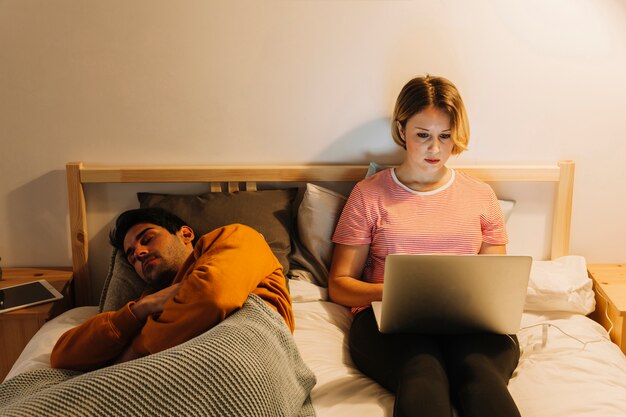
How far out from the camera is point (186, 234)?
1796mm

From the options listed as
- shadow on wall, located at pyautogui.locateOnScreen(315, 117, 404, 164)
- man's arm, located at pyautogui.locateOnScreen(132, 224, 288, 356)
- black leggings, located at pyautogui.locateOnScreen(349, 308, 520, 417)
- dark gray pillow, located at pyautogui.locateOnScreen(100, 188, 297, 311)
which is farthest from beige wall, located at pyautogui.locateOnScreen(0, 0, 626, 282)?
black leggings, located at pyautogui.locateOnScreen(349, 308, 520, 417)

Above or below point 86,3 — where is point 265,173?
below

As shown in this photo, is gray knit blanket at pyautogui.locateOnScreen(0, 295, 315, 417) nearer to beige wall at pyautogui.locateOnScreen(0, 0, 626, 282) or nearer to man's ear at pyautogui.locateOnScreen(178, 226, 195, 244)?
man's ear at pyautogui.locateOnScreen(178, 226, 195, 244)

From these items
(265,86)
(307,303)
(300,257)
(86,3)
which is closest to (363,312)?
(307,303)

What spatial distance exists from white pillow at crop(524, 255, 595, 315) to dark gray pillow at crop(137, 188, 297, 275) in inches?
31.4

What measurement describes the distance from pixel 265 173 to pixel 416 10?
0.75 metres

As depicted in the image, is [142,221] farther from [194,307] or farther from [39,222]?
[39,222]

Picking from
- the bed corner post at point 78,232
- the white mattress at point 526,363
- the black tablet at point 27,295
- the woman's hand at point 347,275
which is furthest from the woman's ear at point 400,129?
the black tablet at point 27,295

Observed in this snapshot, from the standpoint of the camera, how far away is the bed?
1.42 meters

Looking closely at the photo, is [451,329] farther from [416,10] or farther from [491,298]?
[416,10]

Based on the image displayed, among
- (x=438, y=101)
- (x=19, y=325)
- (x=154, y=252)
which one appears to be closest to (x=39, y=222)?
(x=19, y=325)

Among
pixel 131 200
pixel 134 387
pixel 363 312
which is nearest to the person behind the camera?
pixel 134 387

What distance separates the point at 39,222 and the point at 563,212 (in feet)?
6.29

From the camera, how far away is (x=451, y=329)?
148 cm
